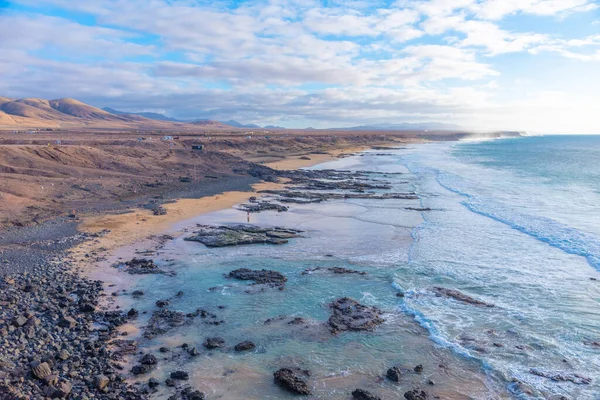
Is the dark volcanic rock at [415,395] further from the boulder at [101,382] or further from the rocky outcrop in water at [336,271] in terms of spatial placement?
the rocky outcrop in water at [336,271]

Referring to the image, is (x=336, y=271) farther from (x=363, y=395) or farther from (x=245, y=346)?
(x=363, y=395)

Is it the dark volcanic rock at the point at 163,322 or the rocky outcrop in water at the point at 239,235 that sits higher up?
the rocky outcrop in water at the point at 239,235

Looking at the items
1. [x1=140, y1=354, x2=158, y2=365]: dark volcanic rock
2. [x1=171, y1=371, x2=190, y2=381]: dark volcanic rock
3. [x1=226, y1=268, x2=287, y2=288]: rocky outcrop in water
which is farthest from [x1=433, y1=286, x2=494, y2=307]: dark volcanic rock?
[x1=140, y1=354, x2=158, y2=365]: dark volcanic rock

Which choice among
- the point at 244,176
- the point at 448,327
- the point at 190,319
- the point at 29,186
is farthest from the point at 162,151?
the point at 448,327

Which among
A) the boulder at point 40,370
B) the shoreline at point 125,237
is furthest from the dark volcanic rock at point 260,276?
the boulder at point 40,370

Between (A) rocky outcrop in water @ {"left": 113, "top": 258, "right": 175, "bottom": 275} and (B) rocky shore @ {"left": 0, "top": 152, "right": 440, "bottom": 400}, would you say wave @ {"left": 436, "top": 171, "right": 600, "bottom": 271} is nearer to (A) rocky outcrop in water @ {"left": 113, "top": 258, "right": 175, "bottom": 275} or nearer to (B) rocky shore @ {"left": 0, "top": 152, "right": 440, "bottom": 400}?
(B) rocky shore @ {"left": 0, "top": 152, "right": 440, "bottom": 400}
